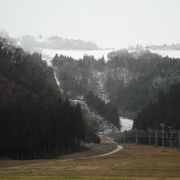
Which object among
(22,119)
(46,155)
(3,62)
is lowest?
(46,155)

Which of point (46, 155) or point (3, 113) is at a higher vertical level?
point (3, 113)

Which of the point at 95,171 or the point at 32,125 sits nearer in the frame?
the point at 95,171

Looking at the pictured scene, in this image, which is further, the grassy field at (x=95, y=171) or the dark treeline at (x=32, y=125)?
the dark treeline at (x=32, y=125)

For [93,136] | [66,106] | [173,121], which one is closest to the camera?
[66,106]

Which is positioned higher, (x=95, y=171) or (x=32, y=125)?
(x=32, y=125)

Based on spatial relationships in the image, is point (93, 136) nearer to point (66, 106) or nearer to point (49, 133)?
point (66, 106)

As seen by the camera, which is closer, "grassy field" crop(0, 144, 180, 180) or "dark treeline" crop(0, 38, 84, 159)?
"grassy field" crop(0, 144, 180, 180)

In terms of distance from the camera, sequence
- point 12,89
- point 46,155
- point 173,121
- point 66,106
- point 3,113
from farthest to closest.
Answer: point 173,121 → point 12,89 → point 66,106 → point 46,155 → point 3,113

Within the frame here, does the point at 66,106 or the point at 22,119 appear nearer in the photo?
the point at 22,119

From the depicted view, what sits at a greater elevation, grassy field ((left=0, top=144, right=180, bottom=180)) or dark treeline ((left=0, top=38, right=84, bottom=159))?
dark treeline ((left=0, top=38, right=84, bottom=159))

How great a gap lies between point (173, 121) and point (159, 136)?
9.69 metres

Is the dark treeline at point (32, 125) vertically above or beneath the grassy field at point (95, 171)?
above

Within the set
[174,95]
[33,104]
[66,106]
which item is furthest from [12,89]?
[174,95]

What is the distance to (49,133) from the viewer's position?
11244cm
